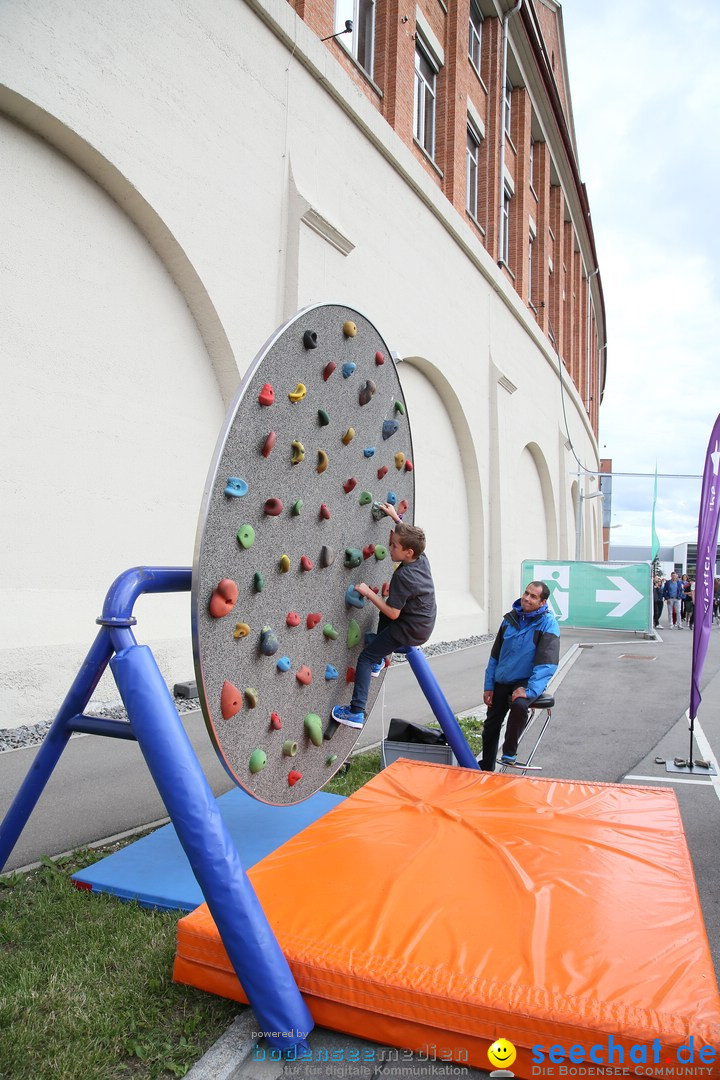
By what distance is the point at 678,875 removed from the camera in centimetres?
323

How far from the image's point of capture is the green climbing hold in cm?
322

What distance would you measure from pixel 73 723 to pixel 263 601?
99 cm

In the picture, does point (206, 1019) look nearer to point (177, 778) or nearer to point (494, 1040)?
point (177, 778)

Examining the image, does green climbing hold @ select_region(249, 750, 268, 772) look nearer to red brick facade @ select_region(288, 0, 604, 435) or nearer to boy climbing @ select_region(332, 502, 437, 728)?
boy climbing @ select_region(332, 502, 437, 728)

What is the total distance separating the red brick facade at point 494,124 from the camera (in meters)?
13.6

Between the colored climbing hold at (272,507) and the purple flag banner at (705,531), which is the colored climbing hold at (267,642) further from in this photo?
the purple flag banner at (705,531)

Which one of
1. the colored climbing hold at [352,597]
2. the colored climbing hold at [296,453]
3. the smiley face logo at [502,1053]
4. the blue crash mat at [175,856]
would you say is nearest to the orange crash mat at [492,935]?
the smiley face logo at [502,1053]

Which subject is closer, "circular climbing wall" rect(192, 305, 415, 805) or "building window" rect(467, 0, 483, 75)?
"circular climbing wall" rect(192, 305, 415, 805)

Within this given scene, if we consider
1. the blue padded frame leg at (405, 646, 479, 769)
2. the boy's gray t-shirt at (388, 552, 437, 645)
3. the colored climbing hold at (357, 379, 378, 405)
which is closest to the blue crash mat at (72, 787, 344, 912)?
the blue padded frame leg at (405, 646, 479, 769)

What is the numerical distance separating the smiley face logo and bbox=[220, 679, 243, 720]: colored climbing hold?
4.77ft

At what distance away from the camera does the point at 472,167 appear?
763 inches

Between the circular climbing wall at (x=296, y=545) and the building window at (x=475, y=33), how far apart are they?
63.9ft

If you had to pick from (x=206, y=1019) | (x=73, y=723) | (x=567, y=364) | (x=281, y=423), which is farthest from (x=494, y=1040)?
(x=567, y=364)

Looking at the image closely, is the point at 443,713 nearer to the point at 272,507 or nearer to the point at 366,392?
the point at 366,392
